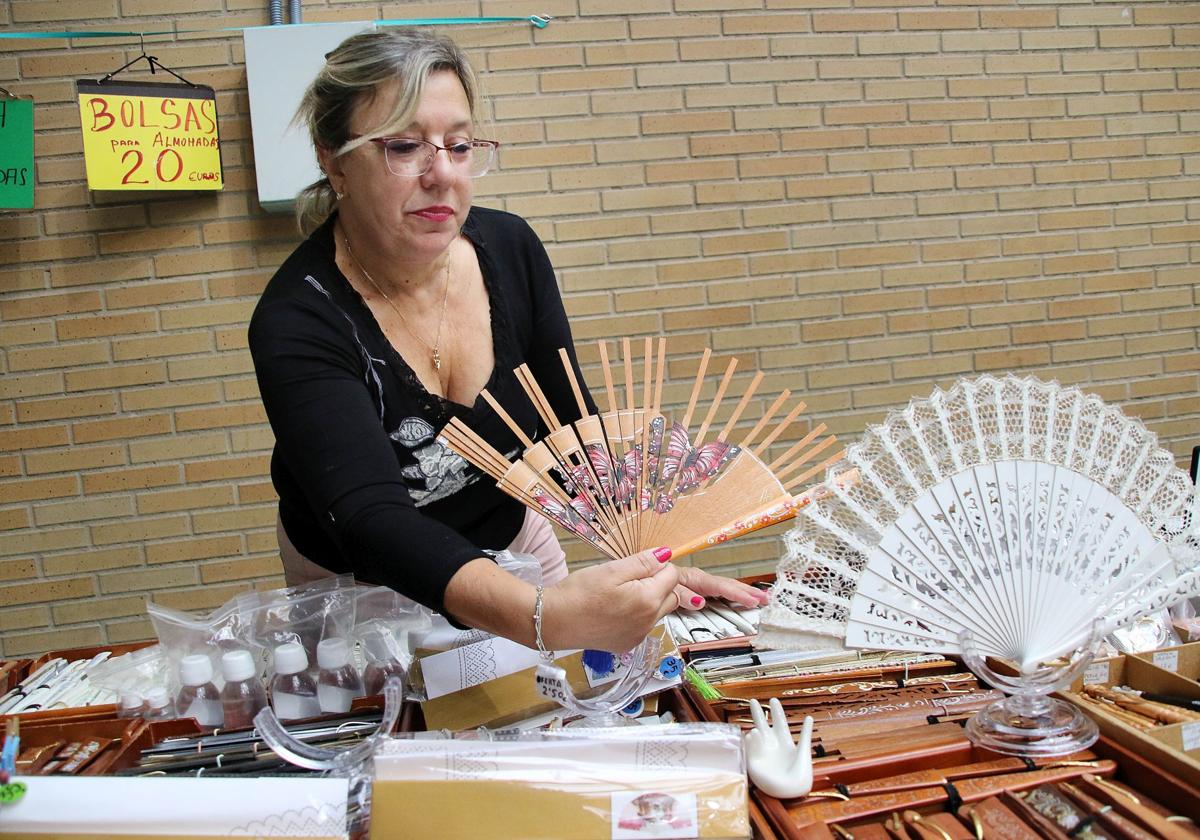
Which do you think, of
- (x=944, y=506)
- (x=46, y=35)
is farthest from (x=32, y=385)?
(x=944, y=506)

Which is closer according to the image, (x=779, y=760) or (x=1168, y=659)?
(x=779, y=760)

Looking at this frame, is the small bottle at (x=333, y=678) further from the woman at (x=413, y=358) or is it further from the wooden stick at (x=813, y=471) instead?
the wooden stick at (x=813, y=471)

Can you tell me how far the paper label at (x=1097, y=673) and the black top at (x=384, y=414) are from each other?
0.94 m

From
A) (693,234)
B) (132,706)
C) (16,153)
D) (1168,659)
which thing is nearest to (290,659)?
(132,706)

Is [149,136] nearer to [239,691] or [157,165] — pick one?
[157,165]

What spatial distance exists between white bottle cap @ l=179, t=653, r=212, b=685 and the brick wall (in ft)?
6.75

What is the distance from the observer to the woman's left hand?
6.32ft

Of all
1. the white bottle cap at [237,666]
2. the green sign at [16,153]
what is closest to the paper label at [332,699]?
the white bottle cap at [237,666]

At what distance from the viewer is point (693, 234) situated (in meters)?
3.61

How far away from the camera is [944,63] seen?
3.67 meters

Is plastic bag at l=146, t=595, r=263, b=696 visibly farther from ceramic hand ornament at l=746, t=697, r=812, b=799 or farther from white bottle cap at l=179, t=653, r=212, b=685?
ceramic hand ornament at l=746, t=697, r=812, b=799

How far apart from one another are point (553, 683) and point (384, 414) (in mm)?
560

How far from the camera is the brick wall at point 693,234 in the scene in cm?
331

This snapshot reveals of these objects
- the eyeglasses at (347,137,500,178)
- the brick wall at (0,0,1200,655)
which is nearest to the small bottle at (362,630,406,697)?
the eyeglasses at (347,137,500,178)
